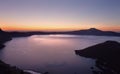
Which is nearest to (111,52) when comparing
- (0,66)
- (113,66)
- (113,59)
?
(113,59)

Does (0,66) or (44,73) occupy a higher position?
(0,66)

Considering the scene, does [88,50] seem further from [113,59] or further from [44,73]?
[44,73]

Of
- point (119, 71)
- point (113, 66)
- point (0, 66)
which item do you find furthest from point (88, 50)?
point (0, 66)

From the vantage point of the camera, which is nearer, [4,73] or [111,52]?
[4,73]

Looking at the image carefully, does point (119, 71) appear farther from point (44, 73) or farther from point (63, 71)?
point (44, 73)

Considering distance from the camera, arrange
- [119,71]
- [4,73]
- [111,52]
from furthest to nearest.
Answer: [111,52]
[119,71]
[4,73]

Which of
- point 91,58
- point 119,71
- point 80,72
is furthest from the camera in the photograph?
point 91,58
